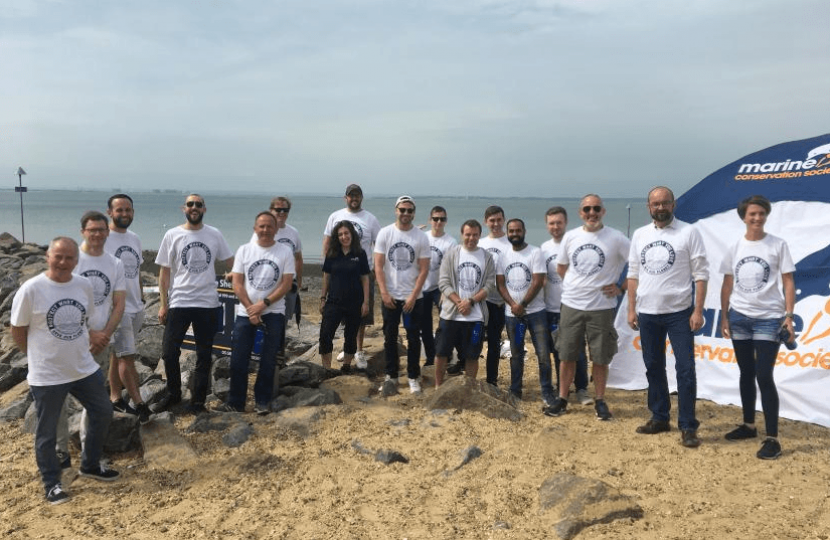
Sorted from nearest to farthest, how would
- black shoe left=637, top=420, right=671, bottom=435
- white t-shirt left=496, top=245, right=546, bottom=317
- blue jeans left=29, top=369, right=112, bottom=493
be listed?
blue jeans left=29, top=369, right=112, bottom=493
black shoe left=637, top=420, right=671, bottom=435
white t-shirt left=496, top=245, right=546, bottom=317

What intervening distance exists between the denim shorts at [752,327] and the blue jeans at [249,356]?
400 cm

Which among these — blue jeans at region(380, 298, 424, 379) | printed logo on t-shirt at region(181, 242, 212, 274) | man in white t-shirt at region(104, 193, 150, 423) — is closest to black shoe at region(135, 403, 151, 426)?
man in white t-shirt at region(104, 193, 150, 423)

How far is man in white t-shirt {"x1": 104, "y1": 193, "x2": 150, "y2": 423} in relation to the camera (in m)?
5.72

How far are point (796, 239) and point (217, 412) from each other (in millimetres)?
5928

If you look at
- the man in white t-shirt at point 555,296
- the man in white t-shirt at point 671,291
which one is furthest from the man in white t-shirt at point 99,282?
the man in white t-shirt at point 671,291

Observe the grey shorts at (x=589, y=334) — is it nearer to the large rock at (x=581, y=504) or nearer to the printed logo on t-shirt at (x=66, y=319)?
the large rock at (x=581, y=504)

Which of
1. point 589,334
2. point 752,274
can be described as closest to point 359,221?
point 589,334

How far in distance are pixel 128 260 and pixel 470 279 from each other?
325 centimetres

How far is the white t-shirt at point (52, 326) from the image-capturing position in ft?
14.3

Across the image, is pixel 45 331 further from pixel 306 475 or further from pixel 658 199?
pixel 658 199

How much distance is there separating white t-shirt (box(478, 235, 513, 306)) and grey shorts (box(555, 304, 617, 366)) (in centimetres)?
87

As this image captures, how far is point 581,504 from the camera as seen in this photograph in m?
4.16

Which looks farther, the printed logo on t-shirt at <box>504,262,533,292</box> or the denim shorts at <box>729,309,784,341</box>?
the printed logo on t-shirt at <box>504,262,533,292</box>

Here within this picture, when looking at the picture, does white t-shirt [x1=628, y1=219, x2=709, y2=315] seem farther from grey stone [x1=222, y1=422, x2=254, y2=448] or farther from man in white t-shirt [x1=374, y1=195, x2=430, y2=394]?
grey stone [x1=222, y1=422, x2=254, y2=448]
